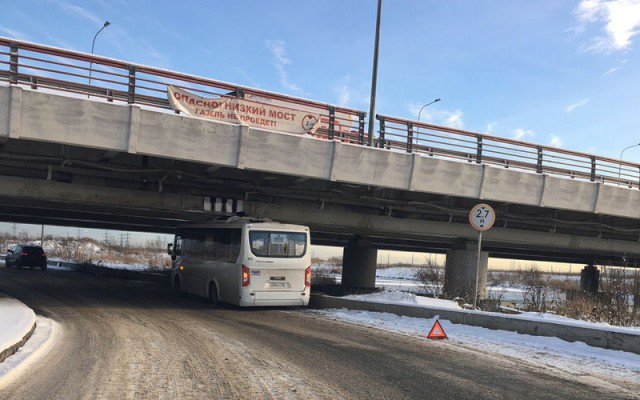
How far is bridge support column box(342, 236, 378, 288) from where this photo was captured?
28172 millimetres

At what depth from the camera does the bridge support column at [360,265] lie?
28172 mm

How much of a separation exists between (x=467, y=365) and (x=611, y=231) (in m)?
22.6

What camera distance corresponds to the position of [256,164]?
15281mm

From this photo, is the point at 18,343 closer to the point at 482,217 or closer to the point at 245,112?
the point at 245,112

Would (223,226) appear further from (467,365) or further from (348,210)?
(467,365)

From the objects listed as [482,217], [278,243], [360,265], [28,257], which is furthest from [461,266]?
[28,257]

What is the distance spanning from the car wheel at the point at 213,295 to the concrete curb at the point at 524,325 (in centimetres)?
447

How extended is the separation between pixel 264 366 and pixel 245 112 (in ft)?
31.9

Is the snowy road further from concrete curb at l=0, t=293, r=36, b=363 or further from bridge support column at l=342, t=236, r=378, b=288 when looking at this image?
bridge support column at l=342, t=236, r=378, b=288

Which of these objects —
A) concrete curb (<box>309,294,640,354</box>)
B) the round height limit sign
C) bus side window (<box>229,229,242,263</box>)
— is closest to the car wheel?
bus side window (<box>229,229,242,263</box>)

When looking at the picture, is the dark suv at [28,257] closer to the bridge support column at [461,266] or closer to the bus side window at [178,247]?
the bus side window at [178,247]

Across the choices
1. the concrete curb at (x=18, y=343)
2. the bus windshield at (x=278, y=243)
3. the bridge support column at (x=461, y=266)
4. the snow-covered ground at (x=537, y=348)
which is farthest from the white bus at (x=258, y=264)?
the bridge support column at (x=461, y=266)

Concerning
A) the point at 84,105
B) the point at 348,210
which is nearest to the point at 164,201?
the point at 84,105

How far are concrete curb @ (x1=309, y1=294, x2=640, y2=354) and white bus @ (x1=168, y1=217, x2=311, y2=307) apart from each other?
6.29ft
